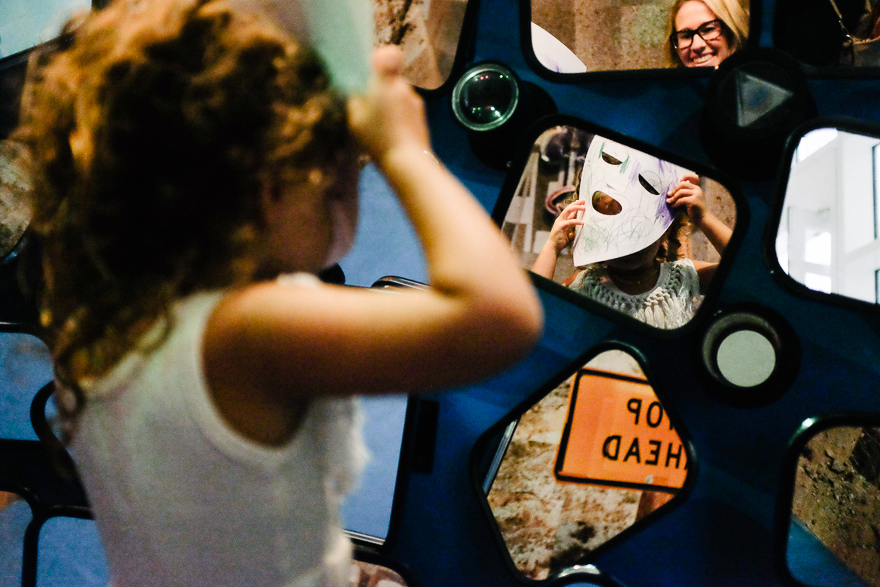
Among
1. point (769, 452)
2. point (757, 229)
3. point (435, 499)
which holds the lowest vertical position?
point (435, 499)

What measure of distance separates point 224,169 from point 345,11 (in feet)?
0.47

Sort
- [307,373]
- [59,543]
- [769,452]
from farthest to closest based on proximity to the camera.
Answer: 1. [59,543]
2. [769,452]
3. [307,373]

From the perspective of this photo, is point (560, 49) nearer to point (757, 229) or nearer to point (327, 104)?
point (757, 229)

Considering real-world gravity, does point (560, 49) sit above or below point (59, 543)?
above

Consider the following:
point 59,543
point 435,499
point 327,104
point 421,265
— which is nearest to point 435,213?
point 327,104

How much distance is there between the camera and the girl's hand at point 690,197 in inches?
26.8

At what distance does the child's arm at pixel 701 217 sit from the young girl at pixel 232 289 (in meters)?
0.43

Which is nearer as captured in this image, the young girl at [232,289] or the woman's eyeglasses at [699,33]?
the young girl at [232,289]

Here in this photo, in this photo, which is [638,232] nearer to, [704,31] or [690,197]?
[690,197]

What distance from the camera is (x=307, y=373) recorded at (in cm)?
34

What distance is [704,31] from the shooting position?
2.28 ft

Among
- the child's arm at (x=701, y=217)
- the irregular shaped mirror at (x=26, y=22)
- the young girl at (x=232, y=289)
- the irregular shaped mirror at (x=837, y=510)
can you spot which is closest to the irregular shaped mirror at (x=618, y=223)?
the child's arm at (x=701, y=217)

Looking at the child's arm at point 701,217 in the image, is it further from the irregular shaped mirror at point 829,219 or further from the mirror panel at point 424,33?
the mirror panel at point 424,33

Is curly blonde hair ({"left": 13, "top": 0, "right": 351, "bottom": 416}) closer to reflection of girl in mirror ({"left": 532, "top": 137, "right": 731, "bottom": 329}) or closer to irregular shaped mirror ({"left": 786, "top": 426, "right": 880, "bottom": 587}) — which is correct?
reflection of girl in mirror ({"left": 532, "top": 137, "right": 731, "bottom": 329})
